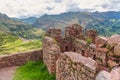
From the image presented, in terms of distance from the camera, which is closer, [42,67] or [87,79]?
[87,79]

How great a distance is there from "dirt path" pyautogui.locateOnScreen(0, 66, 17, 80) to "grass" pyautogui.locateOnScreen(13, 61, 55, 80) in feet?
1.38

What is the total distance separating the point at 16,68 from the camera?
24281 millimetres

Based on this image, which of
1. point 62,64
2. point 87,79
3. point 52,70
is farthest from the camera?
point 52,70

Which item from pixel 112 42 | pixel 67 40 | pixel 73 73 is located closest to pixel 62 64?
pixel 73 73

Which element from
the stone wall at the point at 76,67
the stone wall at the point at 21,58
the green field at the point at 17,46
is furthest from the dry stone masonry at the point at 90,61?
the green field at the point at 17,46

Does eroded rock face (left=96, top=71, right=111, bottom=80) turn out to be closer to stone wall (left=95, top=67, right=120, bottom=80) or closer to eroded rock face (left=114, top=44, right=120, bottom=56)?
stone wall (left=95, top=67, right=120, bottom=80)

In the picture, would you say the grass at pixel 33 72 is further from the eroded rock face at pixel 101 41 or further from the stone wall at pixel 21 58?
the eroded rock face at pixel 101 41

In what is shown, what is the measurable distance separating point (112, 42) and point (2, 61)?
17393 mm

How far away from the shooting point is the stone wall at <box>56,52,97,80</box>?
375 inches

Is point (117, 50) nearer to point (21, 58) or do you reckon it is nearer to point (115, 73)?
point (115, 73)

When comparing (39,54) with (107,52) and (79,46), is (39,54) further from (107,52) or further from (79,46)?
(107,52)

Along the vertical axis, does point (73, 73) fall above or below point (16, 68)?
above

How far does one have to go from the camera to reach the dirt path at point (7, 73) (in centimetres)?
2123

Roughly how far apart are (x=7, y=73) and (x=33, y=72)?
2615 mm
